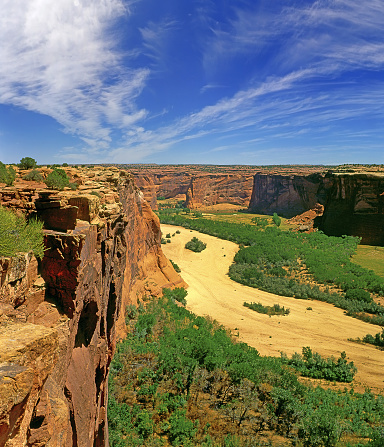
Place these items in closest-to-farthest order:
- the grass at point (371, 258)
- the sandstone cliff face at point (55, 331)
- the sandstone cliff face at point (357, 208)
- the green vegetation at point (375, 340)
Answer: the sandstone cliff face at point (55, 331) → the green vegetation at point (375, 340) → the grass at point (371, 258) → the sandstone cliff face at point (357, 208)

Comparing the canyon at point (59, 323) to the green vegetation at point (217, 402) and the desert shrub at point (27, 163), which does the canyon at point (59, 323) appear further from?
the desert shrub at point (27, 163)

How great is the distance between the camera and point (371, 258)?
3972cm

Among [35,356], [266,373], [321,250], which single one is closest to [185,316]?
[266,373]

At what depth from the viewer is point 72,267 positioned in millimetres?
5633

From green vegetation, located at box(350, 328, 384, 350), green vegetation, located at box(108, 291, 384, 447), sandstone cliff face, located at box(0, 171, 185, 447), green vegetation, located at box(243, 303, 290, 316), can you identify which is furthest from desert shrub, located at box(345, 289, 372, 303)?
sandstone cliff face, located at box(0, 171, 185, 447)

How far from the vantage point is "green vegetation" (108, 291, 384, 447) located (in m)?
10.9

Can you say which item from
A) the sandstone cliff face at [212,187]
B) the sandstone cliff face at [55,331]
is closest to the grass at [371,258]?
the sandstone cliff face at [55,331]

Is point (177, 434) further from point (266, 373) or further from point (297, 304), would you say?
point (297, 304)

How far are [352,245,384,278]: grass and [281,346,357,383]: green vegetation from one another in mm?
21264

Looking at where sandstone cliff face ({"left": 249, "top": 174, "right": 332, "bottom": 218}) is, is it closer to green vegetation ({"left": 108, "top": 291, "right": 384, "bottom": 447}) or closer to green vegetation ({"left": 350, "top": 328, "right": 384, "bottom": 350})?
green vegetation ({"left": 350, "top": 328, "right": 384, "bottom": 350})

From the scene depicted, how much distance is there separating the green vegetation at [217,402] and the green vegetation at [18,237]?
9073 mm

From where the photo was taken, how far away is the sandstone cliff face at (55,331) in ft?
9.45

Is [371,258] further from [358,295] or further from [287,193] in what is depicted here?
[287,193]

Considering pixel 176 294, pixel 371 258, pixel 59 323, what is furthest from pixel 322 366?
pixel 371 258
